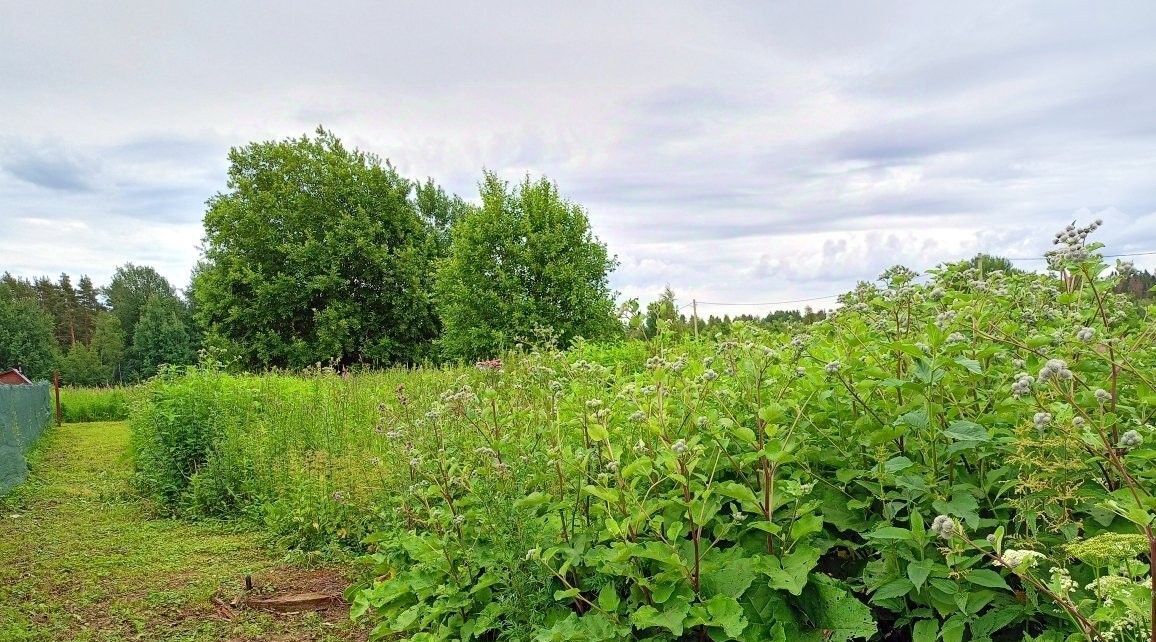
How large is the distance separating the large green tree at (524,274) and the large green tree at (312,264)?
20.2ft

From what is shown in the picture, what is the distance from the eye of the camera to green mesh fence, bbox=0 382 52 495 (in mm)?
8766

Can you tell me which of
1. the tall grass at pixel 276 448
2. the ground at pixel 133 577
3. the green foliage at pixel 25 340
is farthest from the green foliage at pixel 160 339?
the ground at pixel 133 577

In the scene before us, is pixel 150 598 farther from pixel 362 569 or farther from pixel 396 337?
pixel 396 337

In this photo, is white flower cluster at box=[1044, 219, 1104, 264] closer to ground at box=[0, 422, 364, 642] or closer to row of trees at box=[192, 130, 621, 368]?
ground at box=[0, 422, 364, 642]

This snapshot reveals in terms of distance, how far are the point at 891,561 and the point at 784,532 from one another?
1.14 feet

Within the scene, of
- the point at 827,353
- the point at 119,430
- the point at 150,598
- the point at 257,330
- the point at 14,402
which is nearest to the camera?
the point at 827,353

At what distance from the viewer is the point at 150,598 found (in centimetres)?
470

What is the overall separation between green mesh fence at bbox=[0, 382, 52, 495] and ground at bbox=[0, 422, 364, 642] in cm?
71

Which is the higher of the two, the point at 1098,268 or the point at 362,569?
the point at 1098,268

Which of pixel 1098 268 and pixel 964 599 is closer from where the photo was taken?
pixel 964 599

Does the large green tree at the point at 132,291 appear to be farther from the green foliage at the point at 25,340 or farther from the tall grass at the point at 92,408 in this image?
the tall grass at the point at 92,408

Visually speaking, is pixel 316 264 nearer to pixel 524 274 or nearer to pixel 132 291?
pixel 524 274

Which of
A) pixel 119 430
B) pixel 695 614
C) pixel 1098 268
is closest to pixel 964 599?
pixel 695 614

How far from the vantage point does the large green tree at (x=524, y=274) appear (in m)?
15.5
